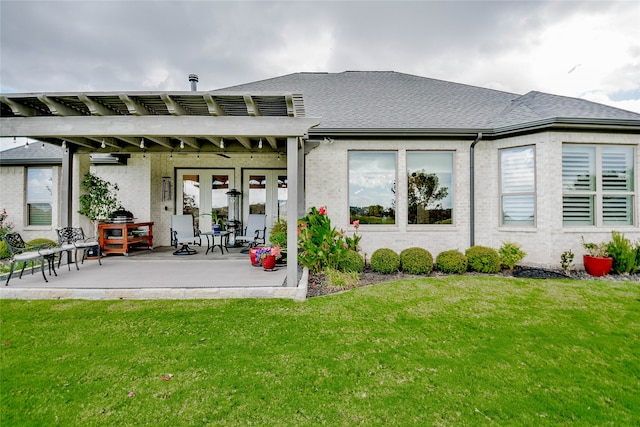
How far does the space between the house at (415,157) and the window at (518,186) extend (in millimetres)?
25

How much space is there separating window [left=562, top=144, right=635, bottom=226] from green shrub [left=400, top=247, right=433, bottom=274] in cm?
336

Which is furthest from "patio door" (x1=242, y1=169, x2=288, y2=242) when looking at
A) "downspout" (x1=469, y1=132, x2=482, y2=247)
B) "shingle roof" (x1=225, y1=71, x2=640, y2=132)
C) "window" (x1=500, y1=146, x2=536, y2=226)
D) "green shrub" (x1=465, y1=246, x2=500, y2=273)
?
"window" (x1=500, y1=146, x2=536, y2=226)

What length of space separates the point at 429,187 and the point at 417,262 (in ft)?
7.42

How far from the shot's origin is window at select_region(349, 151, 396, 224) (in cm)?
756

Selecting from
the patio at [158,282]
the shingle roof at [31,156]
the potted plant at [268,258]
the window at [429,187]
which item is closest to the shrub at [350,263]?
the patio at [158,282]

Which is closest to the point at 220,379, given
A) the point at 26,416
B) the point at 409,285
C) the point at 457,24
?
the point at 26,416

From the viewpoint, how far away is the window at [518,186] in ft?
22.4

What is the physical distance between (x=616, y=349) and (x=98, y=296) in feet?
22.8

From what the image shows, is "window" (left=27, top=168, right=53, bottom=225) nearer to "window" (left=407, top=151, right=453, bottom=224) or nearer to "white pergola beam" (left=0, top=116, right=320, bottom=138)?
"white pergola beam" (left=0, top=116, right=320, bottom=138)

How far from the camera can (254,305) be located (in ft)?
14.5

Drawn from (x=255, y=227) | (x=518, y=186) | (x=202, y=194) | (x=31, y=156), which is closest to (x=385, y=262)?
(x=518, y=186)

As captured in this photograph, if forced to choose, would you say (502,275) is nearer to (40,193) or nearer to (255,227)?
(255,227)

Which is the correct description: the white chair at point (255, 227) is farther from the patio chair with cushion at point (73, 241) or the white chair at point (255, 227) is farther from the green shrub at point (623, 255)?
the green shrub at point (623, 255)

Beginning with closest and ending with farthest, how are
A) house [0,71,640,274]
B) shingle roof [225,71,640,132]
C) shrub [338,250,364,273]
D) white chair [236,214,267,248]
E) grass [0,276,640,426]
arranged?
1. grass [0,276,640,426]
2. house [0,71,640,274]
3. shrub [338,250,364,273]
4. shingle roof [225,71,640,132]
5. white chair [236,214,267,248]
